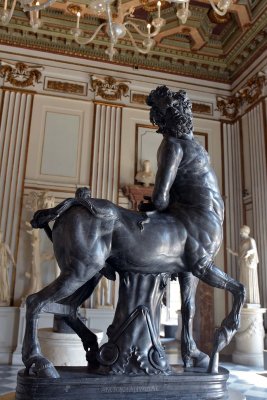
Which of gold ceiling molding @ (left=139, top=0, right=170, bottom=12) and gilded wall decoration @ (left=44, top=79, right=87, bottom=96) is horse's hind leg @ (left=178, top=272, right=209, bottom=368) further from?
gilded wall decoration @ (left=44, top=79, right=87, bottom=96)

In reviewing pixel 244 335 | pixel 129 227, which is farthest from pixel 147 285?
pixel 244 335

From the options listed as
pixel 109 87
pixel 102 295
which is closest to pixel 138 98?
pixel 109 87

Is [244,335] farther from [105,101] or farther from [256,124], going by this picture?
[105,101]

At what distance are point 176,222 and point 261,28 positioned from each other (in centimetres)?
794

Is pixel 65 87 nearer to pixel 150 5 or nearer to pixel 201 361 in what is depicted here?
pixel 150 5

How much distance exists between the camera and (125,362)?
1.96m

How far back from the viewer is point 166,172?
2164mm

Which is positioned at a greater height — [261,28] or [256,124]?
[261,28]

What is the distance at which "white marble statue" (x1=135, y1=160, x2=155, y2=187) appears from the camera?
887 centimetres

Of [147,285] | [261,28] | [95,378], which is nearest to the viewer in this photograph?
[95,378]

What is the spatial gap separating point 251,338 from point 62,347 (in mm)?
4336

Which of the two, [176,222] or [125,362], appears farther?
[176,222]

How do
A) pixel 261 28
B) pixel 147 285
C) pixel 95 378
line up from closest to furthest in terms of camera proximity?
pixel 95 378 < pixel 147 285 < pixel 261 28

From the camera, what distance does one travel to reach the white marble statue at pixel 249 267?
7.68 metres
